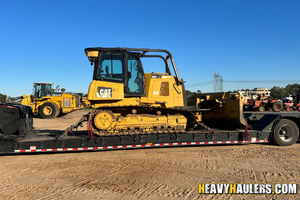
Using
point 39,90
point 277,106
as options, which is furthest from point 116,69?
point 277,106

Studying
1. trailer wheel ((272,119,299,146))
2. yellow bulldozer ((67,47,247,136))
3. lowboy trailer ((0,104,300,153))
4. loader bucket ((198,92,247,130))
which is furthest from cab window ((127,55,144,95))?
trailer wheel ((272,119,299,146))

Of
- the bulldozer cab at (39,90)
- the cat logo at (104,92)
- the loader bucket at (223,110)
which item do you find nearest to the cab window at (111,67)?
the cat logo at (104,92)

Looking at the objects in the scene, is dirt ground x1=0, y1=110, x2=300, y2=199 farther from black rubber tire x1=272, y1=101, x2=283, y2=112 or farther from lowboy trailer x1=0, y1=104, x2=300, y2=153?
black rubber tire x1=272, y1=101, x2=283, y2=112

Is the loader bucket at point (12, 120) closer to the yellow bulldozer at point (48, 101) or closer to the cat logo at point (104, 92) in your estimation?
the cat logo at point (104, 92)

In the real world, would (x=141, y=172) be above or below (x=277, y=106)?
below

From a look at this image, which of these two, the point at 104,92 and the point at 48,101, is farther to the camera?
the point at 48,101

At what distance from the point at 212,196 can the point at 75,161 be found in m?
3.76

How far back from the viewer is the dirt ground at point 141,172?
12.8 ft

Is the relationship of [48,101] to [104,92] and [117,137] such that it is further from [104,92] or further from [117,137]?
[117,137]

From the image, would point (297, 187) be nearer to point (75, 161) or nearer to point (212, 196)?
point (212, 196)

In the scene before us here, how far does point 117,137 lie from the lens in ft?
20.8

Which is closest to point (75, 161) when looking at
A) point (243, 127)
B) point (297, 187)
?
point (297, 187)

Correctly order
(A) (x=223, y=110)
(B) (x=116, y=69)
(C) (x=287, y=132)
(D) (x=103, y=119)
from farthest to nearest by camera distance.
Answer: (A) (x=223, y=110), (C) (x=287, y=132), (B) (x=116, y=69), (D) (x=103, y=119)

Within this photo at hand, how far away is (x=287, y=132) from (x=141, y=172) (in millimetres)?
5661
